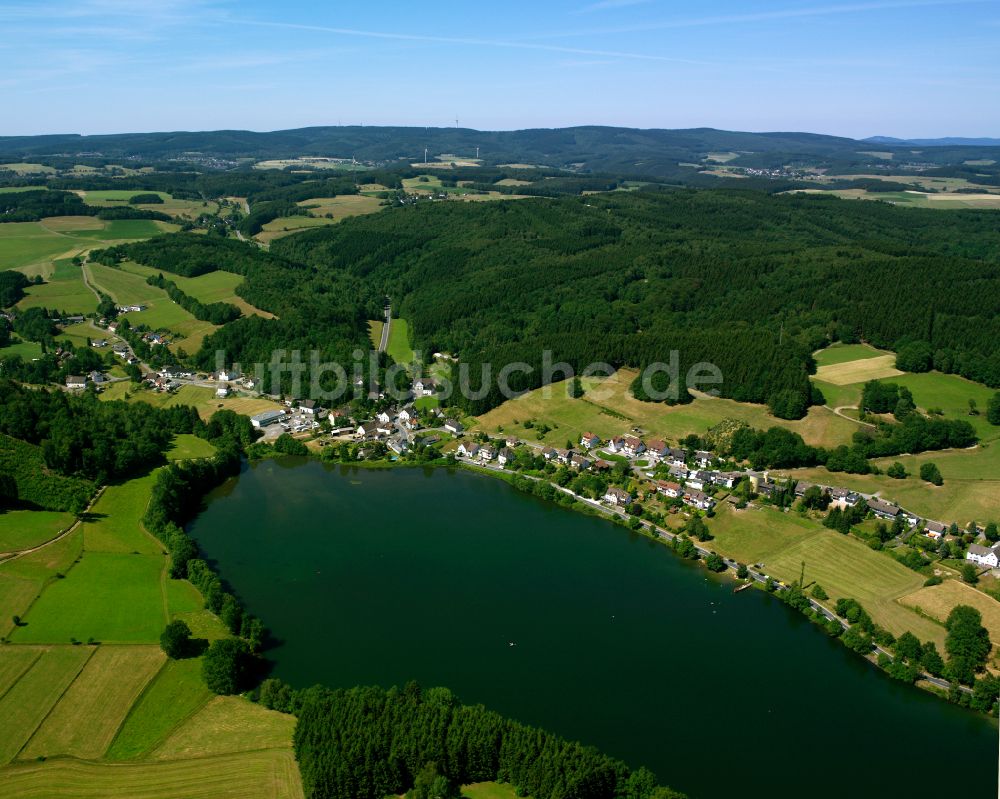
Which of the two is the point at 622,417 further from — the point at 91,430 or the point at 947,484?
the point at 91,430

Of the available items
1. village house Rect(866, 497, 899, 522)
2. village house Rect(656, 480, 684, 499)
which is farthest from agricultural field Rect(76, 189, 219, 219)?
village house Rect(866, 497, 899, 522)

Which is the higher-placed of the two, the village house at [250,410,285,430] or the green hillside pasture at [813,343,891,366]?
the green hillside pasture at [813,343,891,366]

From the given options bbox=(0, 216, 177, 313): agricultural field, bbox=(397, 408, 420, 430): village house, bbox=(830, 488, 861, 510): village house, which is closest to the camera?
bbox=(830, 488, 861, 510): village house

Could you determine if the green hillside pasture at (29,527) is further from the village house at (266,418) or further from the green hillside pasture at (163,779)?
the village house at (266,418)

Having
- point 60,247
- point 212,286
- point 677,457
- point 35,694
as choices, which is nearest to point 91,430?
point 35,694

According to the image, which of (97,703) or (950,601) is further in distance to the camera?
(950,601)

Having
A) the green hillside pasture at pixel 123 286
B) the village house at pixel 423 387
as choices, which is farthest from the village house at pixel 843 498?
the green hillside pasture at pixel 123 286

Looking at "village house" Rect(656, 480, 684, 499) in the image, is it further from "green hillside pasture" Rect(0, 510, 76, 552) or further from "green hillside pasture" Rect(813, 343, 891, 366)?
"green hillside pasture" Rect(0, 510, 76, 552)
